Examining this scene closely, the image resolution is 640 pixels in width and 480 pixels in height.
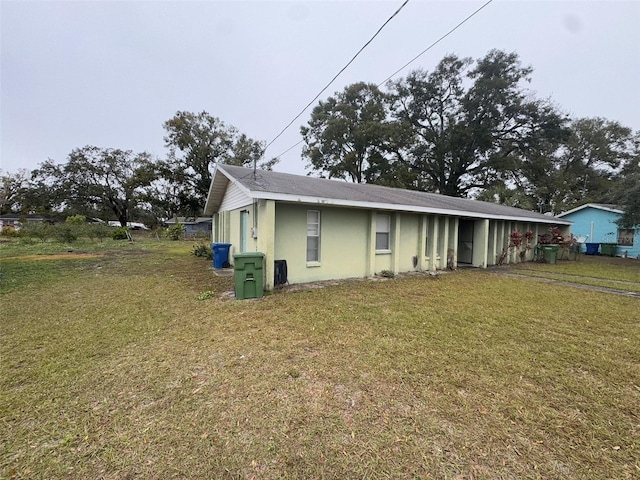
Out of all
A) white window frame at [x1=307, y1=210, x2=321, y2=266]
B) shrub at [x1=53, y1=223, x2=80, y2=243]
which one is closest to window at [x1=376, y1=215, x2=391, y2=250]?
white window frame at [x1=307, y1=210, x2=321, y2=266]

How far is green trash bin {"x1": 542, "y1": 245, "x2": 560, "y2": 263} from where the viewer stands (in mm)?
13656

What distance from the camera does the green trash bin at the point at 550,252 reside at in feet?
44.8

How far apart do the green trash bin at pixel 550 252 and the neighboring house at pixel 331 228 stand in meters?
3.40

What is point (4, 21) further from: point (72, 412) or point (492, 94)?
point (492, 94)

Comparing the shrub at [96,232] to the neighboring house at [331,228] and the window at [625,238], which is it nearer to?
the neighboring house at [331,228]

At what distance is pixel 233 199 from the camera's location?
10.4 meters

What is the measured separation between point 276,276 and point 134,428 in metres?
4.94

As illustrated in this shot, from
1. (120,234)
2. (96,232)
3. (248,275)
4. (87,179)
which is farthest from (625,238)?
(87,179)

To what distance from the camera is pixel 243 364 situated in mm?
3357

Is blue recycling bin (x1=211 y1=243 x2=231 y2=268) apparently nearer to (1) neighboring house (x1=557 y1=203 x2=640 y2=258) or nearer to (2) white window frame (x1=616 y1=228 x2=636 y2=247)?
(1) neighboring house (x1=557 y1=203 x2=640 y2=258)

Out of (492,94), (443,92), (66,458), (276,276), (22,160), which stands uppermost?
(443,92)

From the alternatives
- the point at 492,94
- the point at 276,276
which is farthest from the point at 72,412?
the point at 492,94

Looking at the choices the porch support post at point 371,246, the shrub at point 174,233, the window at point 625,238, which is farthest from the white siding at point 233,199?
the window at point 625,238

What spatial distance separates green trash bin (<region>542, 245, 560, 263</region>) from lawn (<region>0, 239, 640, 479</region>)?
960 cm
